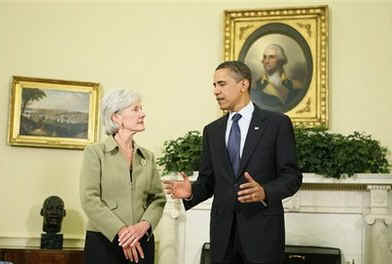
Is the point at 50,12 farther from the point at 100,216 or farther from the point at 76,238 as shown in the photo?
the point at 100,216

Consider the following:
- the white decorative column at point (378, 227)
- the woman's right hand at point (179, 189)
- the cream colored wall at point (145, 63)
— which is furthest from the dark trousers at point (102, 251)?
the cream colored wall at point (145, 63)

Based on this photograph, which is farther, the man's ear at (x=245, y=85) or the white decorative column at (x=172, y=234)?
the white decorative column at (x=172, y=234)

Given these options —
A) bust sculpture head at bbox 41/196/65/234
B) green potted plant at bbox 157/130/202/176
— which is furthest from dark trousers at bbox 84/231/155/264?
bust sculpture head at bbox 41/196/65/234

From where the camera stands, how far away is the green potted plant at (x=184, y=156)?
480cm

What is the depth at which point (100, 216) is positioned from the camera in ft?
8.96

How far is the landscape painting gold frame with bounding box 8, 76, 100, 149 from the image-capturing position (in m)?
→ 5.43

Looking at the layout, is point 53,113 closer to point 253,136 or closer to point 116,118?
point 116,118

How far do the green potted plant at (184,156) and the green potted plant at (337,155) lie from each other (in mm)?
868

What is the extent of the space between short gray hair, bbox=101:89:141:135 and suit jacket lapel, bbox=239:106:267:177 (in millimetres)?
674

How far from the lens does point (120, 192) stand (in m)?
2.85

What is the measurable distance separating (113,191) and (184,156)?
1999mm

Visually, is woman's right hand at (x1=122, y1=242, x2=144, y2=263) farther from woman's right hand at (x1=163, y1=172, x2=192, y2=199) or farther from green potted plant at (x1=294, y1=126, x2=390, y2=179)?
green potted plant at (x1=294, y1=126, x2=390, y2=179)

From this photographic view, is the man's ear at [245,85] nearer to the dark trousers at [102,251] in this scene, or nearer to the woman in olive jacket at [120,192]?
the woman in olive jacket at [120,192]

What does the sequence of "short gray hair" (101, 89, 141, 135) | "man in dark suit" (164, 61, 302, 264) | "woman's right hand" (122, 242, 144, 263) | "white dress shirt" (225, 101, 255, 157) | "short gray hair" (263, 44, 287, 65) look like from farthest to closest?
"short gray hair" (263, 44, 287, 65)
"short gray hair" (101, 89, 141, 135)
"white dress shirt" (225, 101, 255, 157)
"woman's right hand" (122, 242, 144, 263)
"man in dark suit" (164, 61, 302, 264)
